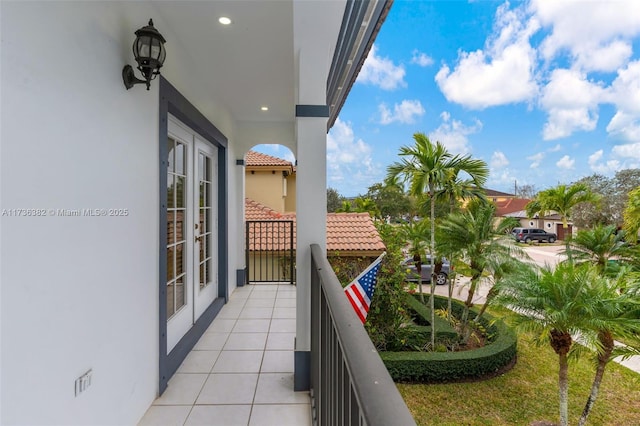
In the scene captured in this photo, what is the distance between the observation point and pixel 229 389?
7.86 feet

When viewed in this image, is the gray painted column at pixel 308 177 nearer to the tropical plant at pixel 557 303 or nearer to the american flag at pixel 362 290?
the american flag at pixel 362 290

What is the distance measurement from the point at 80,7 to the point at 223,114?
2.87m

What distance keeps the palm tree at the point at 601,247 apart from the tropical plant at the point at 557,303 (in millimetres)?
3311

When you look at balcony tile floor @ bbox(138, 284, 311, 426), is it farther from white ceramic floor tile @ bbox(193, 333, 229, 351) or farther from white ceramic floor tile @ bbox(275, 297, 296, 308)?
white ceramic floor tile @ bbox(275, 297, 296, 308)

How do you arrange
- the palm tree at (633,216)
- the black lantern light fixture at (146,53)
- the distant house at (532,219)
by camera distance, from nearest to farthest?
the black lantern light fixture at (146,53)
the palm tree at (633,216)
the distant house at (532,219)

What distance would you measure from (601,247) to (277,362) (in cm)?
664

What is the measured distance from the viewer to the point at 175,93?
2.56m

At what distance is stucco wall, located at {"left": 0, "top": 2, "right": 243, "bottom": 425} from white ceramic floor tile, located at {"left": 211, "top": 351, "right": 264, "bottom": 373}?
674 millimetres

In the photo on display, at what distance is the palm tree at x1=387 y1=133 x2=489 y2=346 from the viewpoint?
4.76 m

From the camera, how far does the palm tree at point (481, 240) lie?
181 inches

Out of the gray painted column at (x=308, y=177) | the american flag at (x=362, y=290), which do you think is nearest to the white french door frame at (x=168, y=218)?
the gray painted column at (x=308, y=177)

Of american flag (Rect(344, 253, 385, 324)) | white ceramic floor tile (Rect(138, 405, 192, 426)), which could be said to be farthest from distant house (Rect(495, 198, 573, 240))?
white ceramic floor tile (Rect(138, 405, 192, 426))

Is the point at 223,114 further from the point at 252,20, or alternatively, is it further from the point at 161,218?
the point at 161,218

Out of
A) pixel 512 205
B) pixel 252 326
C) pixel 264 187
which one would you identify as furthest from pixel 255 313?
pixel 512 205
